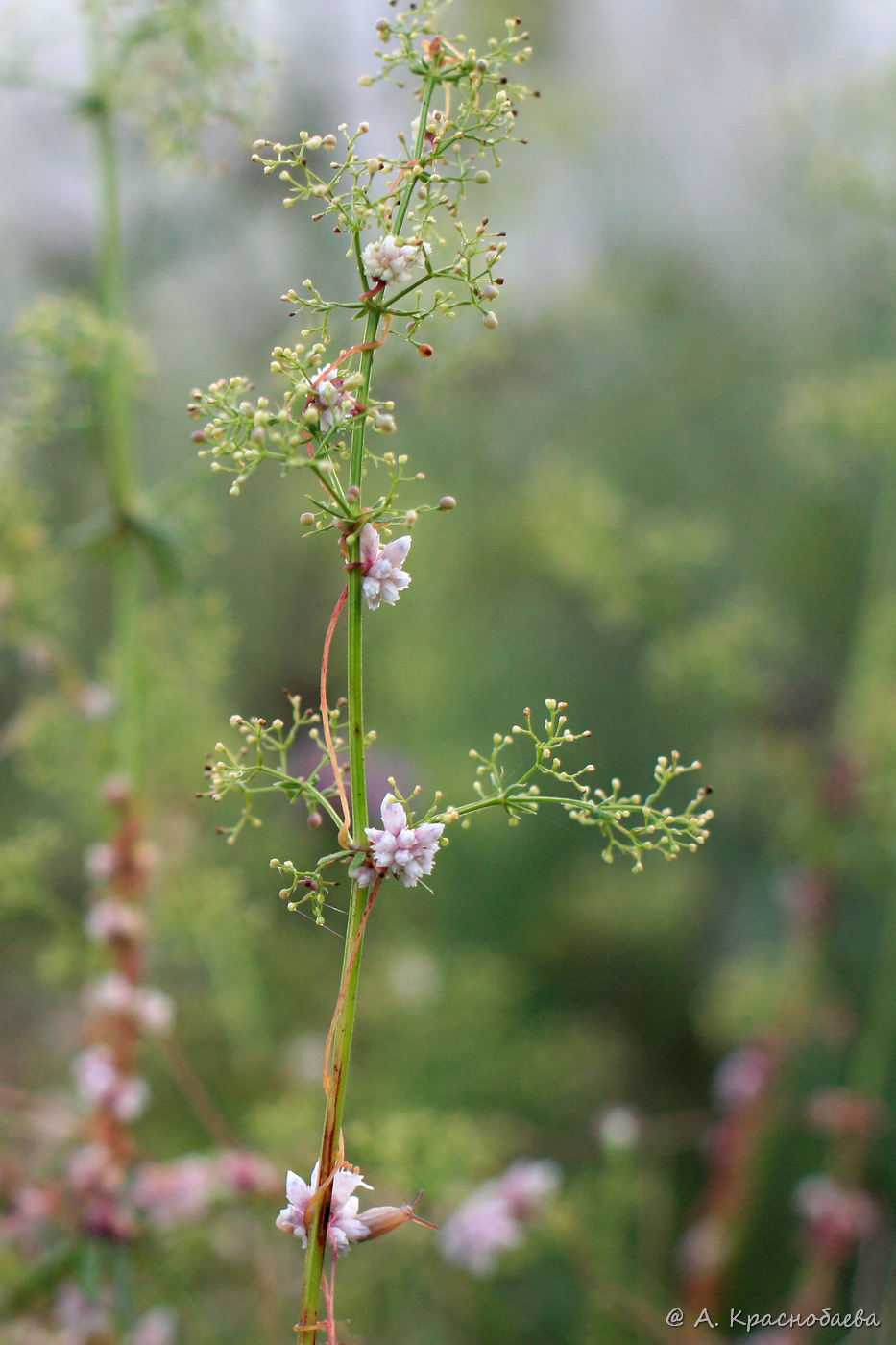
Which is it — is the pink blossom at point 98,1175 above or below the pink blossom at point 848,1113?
below

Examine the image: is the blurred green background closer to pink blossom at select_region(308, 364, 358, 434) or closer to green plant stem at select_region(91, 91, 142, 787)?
green plant stem at select_region(91, 91, 142, 787)

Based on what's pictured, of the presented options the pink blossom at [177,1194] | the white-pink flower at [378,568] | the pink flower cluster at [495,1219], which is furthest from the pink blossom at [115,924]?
the white-pink flower at [378,568]

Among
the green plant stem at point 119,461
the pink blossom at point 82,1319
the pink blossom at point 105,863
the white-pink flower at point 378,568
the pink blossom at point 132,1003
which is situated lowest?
the pink blossom at point 82,1319

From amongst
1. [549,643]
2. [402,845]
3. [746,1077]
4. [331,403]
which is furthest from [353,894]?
[549,643]

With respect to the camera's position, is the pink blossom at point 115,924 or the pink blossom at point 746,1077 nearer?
the pink blossom at point 115,924

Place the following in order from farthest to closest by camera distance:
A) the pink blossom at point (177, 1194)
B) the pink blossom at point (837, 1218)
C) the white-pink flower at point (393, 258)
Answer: the pink blossom at point (837, 1218) < the pink blossom at point (177, 1194) < the white-pink flower at point (393, 258)

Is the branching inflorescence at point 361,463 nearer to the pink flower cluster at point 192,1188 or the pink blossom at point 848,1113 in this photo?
the pink flower cluster at point 192,1188

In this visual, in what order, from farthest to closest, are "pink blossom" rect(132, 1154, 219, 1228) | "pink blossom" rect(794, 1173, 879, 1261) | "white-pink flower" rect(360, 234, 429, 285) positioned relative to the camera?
"pink blossom" rect(794, 1173, 879, 1261) < "pink blossom" rect(132, 1154, 219, 1228) < "white-pink flower" rect(360, 234, 429, 285)

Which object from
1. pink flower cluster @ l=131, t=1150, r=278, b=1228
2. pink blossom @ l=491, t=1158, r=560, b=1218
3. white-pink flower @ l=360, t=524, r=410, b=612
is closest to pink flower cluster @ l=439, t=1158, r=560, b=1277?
pink blossom @ l=491, t=1158, r=560, b=1218

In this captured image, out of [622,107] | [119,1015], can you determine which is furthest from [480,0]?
[119,1015]

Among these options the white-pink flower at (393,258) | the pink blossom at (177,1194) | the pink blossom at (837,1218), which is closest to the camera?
the white-pink flower at (393,258)
